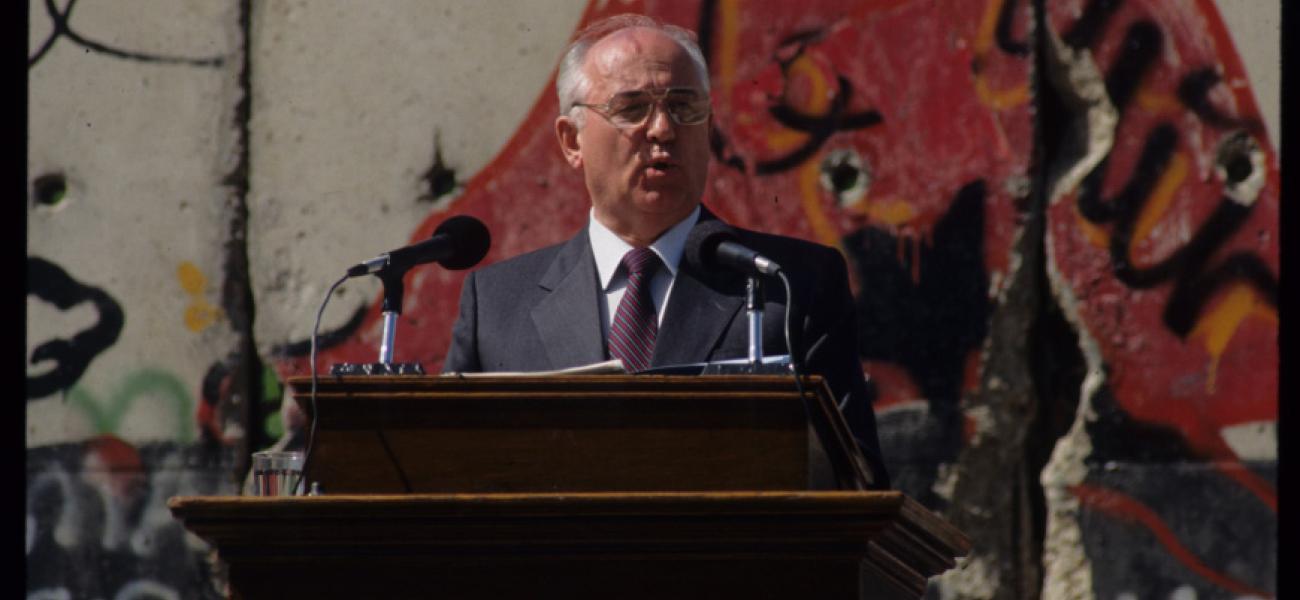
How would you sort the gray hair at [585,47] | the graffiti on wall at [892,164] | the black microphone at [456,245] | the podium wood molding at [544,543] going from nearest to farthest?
the podium wood molding at [544,543]
the black microphone at [456,245]
the gray hair at [585,47]
the graffiti on wall at [892,164]

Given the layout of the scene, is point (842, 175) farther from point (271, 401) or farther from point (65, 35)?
point (65, 35)

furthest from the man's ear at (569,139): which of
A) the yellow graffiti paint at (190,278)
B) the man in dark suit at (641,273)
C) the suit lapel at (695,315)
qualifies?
the yellow graffiti paint at (190,278)

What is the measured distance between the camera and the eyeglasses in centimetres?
362

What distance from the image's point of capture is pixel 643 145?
3.67 metres

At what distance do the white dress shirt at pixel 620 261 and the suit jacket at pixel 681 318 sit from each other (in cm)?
2

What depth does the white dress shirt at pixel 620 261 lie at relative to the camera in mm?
3604

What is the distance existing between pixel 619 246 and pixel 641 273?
151 mm

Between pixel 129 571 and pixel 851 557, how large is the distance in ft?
11.4

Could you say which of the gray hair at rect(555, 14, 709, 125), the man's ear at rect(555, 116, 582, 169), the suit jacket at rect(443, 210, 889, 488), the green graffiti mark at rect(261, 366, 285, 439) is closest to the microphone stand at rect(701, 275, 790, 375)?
the suit jacket at rect(443, 210, 889, 488)

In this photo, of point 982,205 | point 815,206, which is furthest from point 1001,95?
point 815,206

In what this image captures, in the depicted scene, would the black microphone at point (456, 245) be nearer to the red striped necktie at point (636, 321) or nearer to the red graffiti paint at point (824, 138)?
the red striped necktie at point (636, 321)

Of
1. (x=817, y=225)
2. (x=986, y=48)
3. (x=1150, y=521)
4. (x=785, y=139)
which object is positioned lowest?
(x=1150, y=521)

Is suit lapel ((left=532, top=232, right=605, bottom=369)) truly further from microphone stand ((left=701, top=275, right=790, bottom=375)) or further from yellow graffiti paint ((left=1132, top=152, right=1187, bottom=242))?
yellow graffiti paint ((left=1132, top=152, right=1187, bottom=242))

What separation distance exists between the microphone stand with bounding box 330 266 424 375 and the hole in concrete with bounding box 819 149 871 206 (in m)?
2.32
